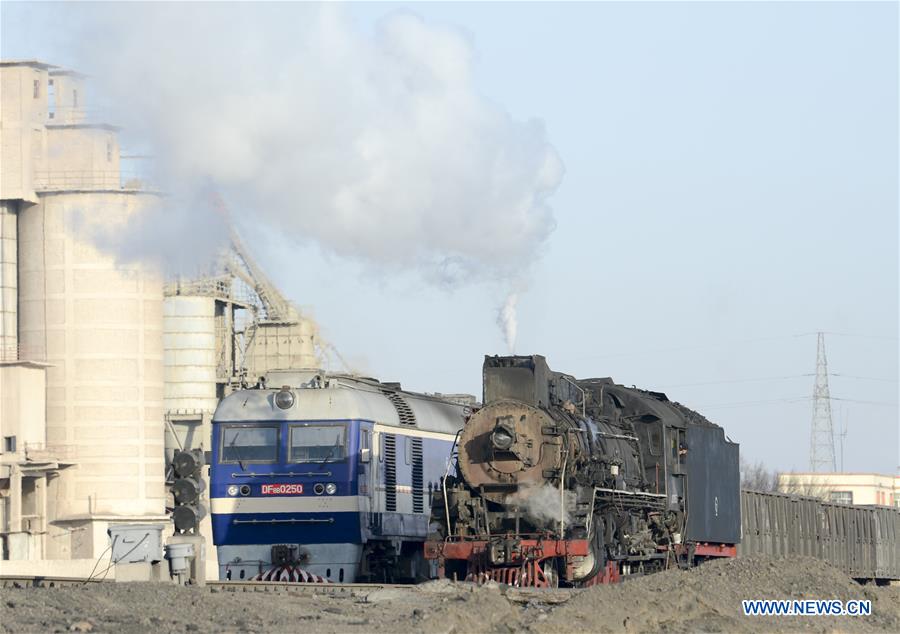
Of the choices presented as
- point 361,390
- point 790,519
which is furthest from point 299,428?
point 790,519

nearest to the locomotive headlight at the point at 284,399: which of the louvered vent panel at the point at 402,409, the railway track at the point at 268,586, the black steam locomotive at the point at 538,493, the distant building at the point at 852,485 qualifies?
the louvered vent panel at the point at 402,409

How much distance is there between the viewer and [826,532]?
45.3 meters

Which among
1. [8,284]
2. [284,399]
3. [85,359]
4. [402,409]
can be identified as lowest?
[402,409]

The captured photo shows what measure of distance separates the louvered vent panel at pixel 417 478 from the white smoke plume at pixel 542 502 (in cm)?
433

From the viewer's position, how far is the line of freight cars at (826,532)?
128 ft

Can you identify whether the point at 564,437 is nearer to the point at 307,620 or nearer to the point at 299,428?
the point at 299,428

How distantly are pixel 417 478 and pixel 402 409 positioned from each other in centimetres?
143

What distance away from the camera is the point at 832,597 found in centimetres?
2122

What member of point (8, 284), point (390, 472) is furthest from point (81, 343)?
point (390, 472)

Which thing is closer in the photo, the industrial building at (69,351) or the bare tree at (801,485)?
the industrial building at (69,351)

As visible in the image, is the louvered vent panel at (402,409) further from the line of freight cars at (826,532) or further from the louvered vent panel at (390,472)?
the line of freight cars at (826,532)

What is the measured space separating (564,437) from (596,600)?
5.95 m

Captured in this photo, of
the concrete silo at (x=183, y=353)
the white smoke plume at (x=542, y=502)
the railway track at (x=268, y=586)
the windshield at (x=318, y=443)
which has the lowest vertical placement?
the railway track at (x=268, y=586)

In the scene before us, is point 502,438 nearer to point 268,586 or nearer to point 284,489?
point 284,489
